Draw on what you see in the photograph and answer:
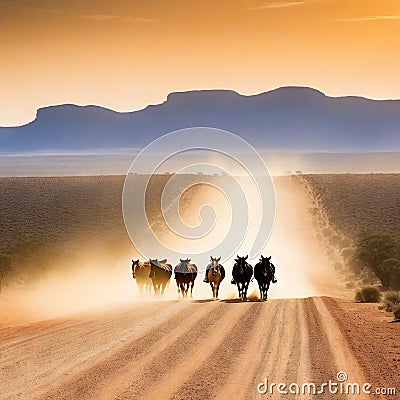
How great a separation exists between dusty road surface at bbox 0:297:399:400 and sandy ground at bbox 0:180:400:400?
20mm

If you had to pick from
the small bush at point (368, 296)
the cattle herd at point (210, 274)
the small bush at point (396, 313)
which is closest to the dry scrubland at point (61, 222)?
the cattle herd at point (210, 274)

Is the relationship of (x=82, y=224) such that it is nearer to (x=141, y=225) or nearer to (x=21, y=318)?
(x=141, y=225)

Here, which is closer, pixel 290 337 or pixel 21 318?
pixel 290 337

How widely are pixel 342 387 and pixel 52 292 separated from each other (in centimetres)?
2622

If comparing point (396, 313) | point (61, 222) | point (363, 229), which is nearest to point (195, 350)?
point (396, 313)

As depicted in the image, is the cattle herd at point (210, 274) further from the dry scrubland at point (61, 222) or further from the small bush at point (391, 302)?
the dry scrubland at point (61, 222)

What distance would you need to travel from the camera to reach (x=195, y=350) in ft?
53.6

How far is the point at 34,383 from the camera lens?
13711mm

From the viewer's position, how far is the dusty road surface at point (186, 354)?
43.4 feet

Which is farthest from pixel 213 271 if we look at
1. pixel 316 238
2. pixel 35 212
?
pixel 35 212

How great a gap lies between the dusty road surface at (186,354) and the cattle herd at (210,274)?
5.71 meters

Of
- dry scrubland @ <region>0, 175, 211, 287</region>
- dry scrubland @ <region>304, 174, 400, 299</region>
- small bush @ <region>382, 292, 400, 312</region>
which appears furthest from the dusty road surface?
dry scrubland @ <region>0, 175, 211, 287</region>

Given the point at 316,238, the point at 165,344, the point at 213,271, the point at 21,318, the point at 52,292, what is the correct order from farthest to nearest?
the point at 316,238
the point at 52,292
the point at 213,271
the point at 21,318
the point at 165,344

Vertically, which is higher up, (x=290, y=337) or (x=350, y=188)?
(x=350, y=188)
